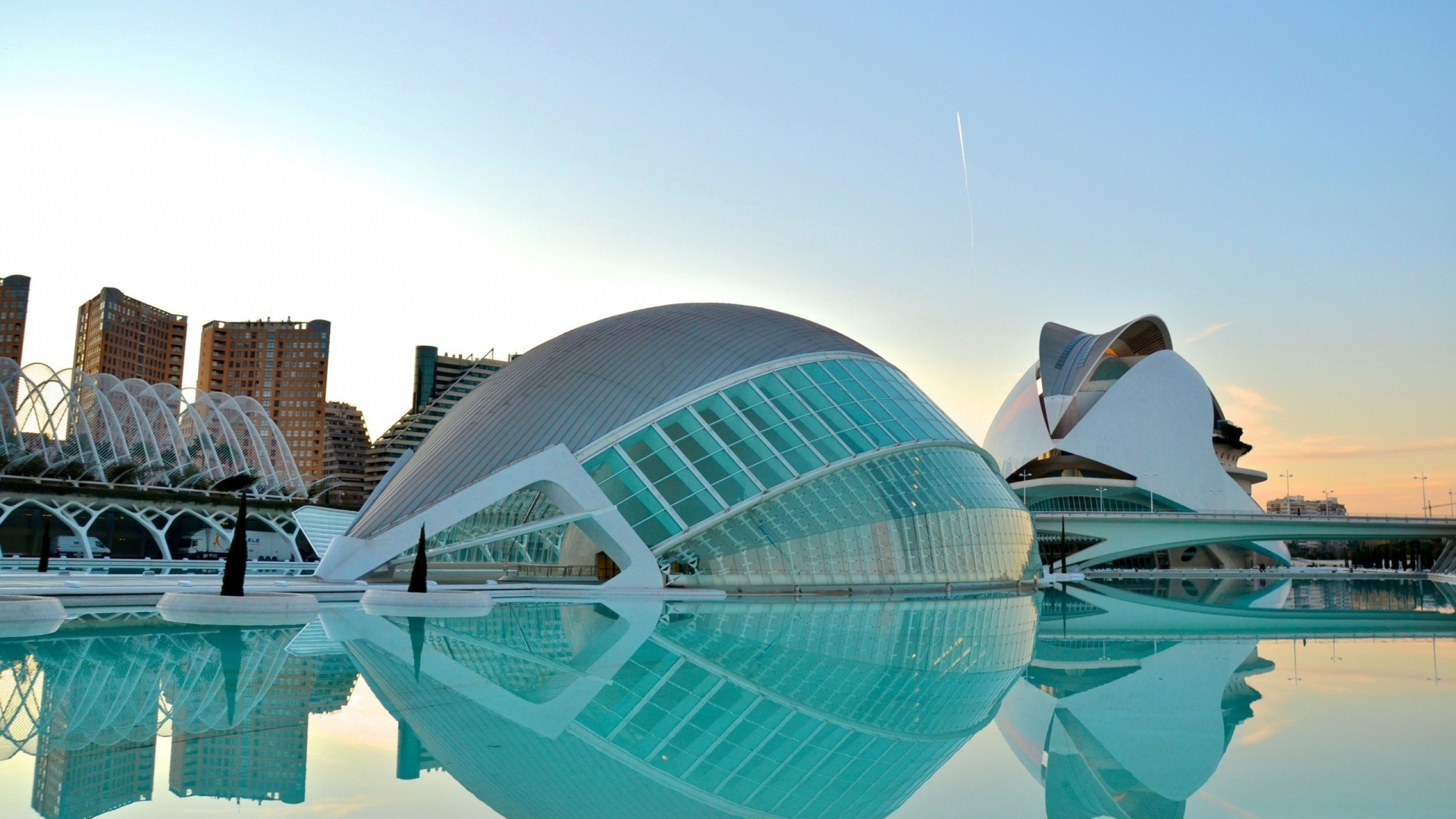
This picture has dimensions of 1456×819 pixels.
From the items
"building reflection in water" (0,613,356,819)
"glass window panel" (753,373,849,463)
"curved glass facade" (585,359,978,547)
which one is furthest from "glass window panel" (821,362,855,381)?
"building reflection in water" (0,613,356,819)

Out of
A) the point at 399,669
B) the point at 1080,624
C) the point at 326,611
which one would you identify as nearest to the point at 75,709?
the point at 399,669

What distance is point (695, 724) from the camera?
9.09 m

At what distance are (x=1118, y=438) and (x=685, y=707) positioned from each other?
7330 centimetres

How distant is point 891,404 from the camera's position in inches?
1300

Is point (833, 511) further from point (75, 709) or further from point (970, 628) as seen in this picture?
point (75, 709)

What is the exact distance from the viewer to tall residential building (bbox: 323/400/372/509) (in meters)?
134

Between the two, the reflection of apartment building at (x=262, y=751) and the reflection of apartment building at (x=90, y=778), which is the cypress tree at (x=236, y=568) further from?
the reflection of apartment building at (x=90, y=778)

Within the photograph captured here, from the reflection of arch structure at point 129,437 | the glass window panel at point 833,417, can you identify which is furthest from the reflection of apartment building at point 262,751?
the reflection of arch structure at point 129,437

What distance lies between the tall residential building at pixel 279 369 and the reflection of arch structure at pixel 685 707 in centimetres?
13561

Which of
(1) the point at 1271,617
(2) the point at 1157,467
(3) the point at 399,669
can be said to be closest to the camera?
(3) the point at 399,669

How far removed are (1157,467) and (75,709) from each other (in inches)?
3098

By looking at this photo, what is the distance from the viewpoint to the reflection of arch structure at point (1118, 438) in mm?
77250

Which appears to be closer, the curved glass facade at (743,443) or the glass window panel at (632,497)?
the glass window panel at (632,497)

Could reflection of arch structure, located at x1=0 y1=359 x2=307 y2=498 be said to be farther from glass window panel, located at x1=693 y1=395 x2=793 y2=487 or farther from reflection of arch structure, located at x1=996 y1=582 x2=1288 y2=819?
reflection of arch structure, located at x1=996 y1=582 x2=1288 y2=819
